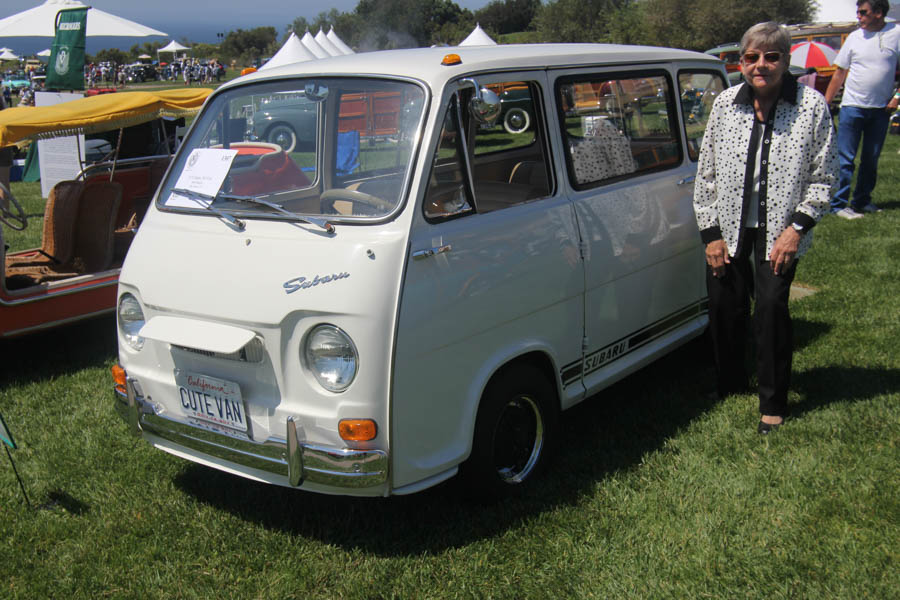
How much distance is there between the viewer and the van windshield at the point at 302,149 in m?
3.35

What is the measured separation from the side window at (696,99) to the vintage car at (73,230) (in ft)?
13.7

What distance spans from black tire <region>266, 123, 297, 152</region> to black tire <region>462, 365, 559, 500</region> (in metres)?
1.69

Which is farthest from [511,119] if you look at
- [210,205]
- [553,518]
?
[553,518]

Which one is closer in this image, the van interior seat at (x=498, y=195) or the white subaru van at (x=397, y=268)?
the white subaru van at (x=397, y=268)

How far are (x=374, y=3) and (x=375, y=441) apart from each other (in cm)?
8283

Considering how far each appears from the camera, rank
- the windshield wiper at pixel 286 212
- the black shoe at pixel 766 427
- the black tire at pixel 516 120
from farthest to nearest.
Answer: the black shoe at pixel 766 427
the black tire at pixel 516 120
the windshield wiper at pixel 286 212

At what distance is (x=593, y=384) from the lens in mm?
4094

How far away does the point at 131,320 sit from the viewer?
3.56 m

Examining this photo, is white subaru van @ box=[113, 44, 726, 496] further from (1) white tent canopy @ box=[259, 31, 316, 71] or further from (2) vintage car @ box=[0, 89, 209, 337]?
(1) white tent canopy @ box=[259, 31, 316, 71]

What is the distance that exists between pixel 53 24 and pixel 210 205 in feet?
43.6

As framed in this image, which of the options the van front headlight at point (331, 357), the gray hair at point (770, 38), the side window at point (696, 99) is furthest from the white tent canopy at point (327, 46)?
the van front headlight at point (331, 357)

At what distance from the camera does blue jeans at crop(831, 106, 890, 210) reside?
29.1 ft

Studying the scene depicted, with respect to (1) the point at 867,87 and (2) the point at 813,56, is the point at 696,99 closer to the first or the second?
(1) the point at 867,87

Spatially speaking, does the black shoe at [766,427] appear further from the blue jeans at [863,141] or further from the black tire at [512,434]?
the blue jeans at [863,141]
